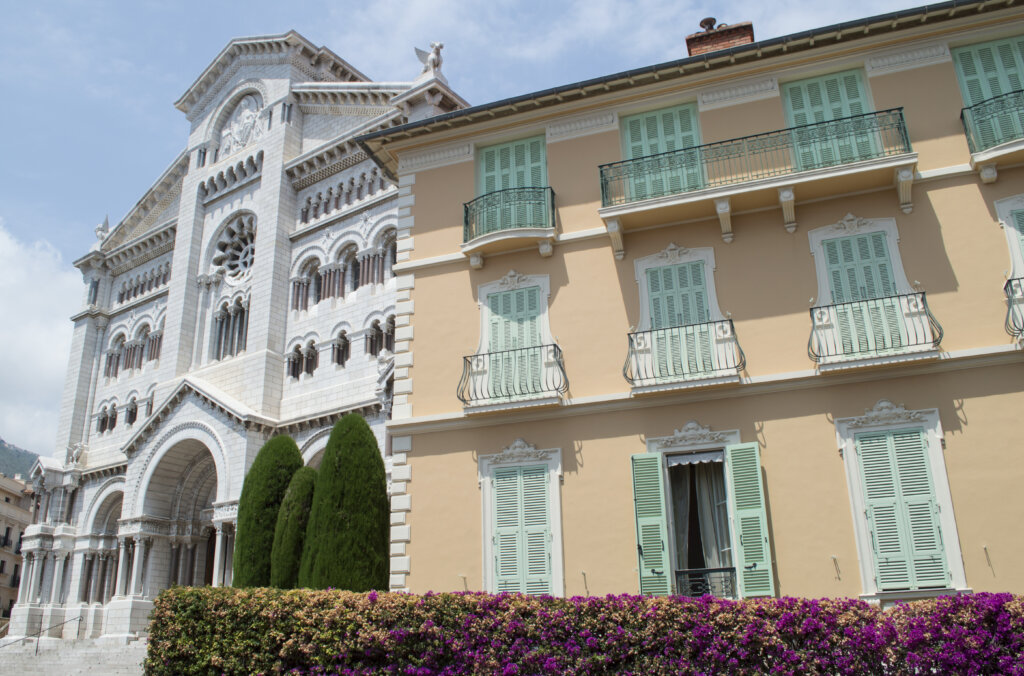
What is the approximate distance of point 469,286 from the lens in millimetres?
15867

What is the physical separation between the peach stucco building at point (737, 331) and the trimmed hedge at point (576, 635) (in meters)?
1.82

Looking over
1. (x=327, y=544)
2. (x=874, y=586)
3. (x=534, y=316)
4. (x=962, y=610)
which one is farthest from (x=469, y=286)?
(x=962, y=610)

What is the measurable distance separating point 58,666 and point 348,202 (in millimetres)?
18435

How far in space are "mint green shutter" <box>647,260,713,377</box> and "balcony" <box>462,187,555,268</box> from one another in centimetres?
216

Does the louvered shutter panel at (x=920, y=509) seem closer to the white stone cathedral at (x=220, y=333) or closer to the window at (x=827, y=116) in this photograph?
the window at (x=827, y=116)

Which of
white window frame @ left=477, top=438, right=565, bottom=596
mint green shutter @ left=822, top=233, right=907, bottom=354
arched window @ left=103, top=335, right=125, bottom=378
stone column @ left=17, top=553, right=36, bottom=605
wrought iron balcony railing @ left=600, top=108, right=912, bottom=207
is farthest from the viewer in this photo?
arched window @ left=103, top=335, right=125, bottom=378

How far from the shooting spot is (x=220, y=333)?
113ft

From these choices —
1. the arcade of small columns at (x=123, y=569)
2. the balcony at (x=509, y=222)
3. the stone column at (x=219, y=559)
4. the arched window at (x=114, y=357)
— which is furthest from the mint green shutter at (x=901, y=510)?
the arched window at (x=114, y=357)

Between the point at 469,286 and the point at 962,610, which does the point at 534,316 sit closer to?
the point at 469,286

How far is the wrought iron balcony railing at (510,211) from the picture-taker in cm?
1563

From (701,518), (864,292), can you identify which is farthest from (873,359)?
(701,518)

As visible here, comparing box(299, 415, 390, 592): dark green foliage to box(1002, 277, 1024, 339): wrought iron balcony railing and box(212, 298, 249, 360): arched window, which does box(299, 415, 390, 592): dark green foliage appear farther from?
box(212, 298, 249, 360): arched window

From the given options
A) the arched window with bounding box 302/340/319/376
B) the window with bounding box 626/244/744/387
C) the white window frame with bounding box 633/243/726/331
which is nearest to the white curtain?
the window with bounding box 626/244/744/387

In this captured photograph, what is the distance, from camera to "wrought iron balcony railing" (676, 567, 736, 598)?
1255 cm
